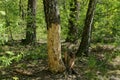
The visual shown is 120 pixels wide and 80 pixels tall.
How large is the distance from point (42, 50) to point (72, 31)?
84.4 inches

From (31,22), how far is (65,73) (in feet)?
13.6

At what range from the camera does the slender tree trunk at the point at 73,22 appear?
12080mm

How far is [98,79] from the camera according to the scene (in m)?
9.02

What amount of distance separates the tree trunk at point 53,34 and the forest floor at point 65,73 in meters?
0.33

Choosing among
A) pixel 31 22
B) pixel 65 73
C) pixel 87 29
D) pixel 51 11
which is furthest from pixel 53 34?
pixel 31 22

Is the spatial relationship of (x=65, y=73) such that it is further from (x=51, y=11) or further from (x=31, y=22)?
(x=31, y=22)

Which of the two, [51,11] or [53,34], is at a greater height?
[51,11]

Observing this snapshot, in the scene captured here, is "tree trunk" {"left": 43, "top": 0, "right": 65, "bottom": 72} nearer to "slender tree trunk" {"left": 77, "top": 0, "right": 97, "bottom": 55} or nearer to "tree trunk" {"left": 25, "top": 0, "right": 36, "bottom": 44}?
"slender tree trunk" {"left": 77, "top": 0, "right": 97, "bottom": 55}

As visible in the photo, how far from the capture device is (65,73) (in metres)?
8.73

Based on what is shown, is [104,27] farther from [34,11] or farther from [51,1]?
[51,1]

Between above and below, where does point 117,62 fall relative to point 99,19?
below

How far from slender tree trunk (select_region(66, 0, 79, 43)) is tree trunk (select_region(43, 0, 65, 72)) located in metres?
3.96

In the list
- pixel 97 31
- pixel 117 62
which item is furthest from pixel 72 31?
pixel 117 62

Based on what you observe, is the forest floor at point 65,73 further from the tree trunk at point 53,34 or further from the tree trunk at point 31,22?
the tree trunk at point 31,22
